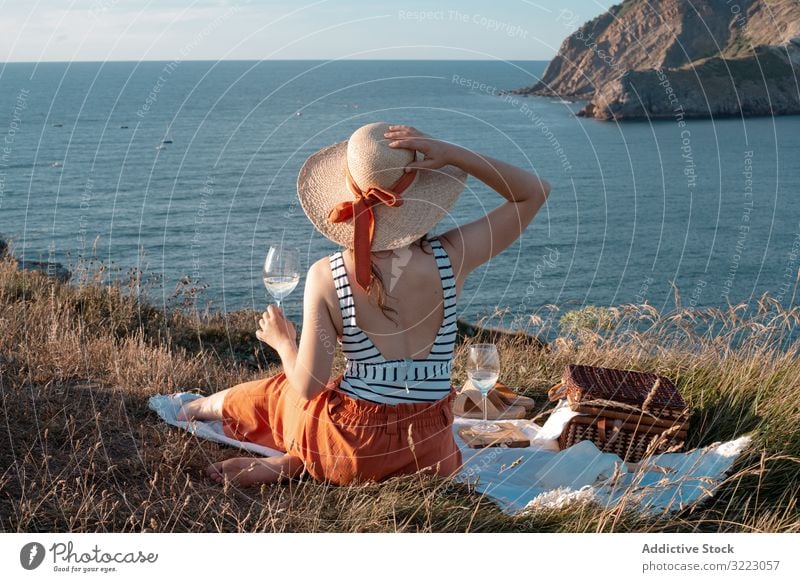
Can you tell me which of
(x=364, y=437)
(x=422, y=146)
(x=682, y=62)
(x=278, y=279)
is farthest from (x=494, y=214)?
(x=682, y=62)

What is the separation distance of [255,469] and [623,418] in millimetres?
2324

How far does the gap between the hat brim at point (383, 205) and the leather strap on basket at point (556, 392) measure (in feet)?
7.09

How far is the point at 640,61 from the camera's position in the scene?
287 feet

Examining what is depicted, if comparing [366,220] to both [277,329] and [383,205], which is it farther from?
[277,329]

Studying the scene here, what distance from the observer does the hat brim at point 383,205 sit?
169 inches

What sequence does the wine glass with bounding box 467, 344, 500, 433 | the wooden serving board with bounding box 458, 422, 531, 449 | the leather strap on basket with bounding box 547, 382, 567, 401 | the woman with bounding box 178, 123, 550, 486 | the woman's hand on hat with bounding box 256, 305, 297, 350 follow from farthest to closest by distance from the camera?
the leather strap on basket with bounding box 547, 382, 567, 401 → the wooden serving board with bounding box 458, 422, 531, 449 → the wine glass with bounding box 467, 344, 500, 433 → the woman's hand on hat with bounding box 256, 305, 297, 350 → the woman with bounding box 178, 123, 550, 486

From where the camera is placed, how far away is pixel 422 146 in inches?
164

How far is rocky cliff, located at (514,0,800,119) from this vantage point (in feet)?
254

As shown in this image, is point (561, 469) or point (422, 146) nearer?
point (422, 146)

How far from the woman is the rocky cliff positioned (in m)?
73.6

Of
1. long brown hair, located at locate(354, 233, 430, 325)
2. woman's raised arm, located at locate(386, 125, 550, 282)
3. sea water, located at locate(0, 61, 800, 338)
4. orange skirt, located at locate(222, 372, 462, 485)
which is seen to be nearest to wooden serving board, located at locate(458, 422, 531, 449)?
orange skirt, located at locate(222, 372, 462, 485)

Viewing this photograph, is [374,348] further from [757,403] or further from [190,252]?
[190,252]

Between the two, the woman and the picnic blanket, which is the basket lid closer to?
the picnic blanket

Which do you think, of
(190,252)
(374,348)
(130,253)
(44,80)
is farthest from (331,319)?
(44,80)
